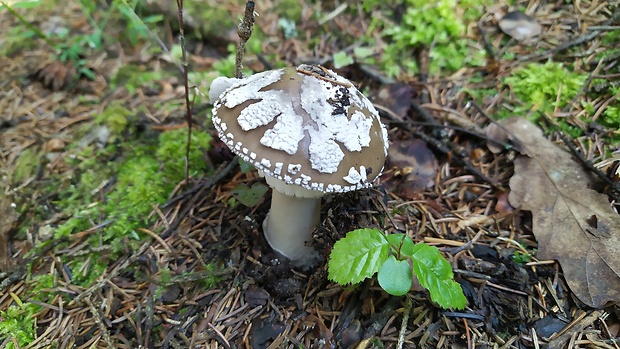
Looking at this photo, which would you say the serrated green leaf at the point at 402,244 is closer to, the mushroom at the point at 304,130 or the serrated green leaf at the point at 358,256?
the serrated green leaf at the point at 358,256

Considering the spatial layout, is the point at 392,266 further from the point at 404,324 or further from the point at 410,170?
the point at 410,170

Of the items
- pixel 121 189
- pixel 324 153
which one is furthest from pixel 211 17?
pixel 324 153

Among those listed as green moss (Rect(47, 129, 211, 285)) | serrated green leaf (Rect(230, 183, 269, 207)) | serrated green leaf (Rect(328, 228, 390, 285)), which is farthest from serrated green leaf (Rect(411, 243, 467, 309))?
green moss (Rect(47, 129, 211, 285))

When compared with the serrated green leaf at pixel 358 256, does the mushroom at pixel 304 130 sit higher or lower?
higher

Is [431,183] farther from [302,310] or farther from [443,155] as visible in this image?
[302,310]

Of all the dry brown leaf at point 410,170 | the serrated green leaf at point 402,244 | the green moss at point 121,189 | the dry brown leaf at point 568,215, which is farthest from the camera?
the dry brown leaf at point 410,170

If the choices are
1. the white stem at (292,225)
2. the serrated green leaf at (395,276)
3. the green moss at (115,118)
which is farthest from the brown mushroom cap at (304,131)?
the green moss at (115,118)
